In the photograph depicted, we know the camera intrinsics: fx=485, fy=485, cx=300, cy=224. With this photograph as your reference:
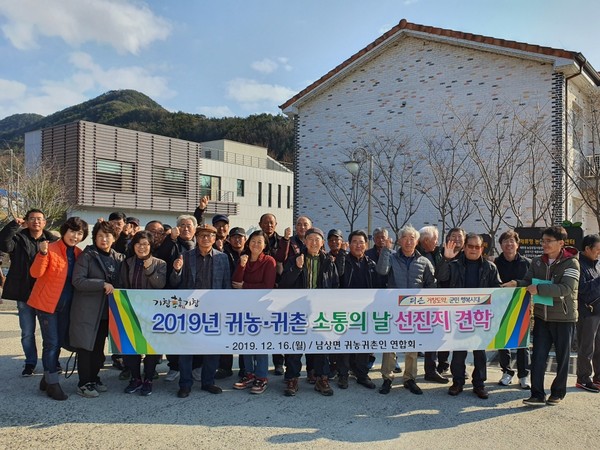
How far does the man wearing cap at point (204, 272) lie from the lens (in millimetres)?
5285

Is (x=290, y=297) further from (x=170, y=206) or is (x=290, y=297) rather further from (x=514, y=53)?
(x=170, y=206)

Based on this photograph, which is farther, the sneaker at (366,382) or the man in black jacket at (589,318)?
the sneaker at (366,382)

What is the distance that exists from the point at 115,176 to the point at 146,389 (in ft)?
93.1

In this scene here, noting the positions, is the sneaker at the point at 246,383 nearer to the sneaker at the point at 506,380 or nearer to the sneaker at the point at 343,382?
the sneaker at the point at 343,382

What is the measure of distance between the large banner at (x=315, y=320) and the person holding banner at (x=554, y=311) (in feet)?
1.27

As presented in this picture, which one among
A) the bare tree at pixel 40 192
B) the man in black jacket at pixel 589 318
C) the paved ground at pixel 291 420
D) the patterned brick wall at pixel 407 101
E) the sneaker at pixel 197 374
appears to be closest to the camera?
the paved ground at pixel 291 420

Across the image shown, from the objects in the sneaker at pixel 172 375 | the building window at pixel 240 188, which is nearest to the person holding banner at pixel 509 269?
the sneaker at pixel 172 375

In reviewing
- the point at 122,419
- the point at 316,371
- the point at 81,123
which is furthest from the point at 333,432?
the point at 81,123

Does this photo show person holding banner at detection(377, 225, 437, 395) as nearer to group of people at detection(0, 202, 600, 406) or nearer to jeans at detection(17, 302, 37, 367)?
group of people at detection(0, 202, 600, 406)

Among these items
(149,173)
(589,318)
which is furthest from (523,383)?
(149,173)

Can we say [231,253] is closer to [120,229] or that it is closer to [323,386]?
[120,229]

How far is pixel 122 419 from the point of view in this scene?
4508 millimetres

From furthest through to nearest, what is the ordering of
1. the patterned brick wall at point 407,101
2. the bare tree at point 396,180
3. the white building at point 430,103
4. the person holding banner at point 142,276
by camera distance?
the bare tree at point 396,180
the patterned brick wall at point 407,101
the white building at point 430,103
the person holding banner at point 142,276

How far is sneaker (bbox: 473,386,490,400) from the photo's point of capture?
5.21 m
